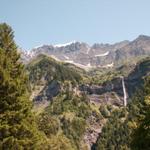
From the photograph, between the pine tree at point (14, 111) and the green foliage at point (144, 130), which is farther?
the green foliage at point (144, 130)

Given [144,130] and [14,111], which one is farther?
[144,130]

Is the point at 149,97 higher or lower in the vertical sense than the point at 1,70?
lower

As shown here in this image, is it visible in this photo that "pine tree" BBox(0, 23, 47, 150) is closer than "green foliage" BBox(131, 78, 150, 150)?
Yes

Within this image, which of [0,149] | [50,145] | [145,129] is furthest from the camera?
[50,145]

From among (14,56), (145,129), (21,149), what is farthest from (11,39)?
(145,129)

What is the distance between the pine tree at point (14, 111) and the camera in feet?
108

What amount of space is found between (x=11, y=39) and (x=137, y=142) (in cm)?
1576

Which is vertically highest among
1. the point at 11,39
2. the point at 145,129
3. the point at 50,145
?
the point at 11,39

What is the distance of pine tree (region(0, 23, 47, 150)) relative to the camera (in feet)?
108

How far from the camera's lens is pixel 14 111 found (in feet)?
111

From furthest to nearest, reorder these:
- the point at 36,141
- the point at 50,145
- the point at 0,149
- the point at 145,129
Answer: the point at 50,145 < the point at 145,129 < the point at 36,141 < the point at 0,149

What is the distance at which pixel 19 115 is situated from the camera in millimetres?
34125

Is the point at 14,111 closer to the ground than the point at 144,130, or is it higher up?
higher up

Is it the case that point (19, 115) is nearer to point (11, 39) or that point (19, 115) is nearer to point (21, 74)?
point (21, 74)
